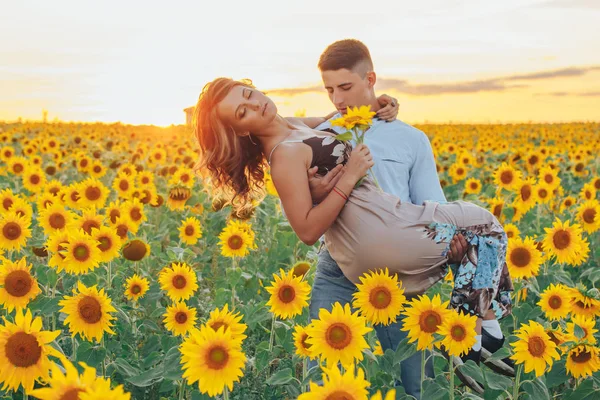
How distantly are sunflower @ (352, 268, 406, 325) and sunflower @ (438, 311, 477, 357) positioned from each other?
20 cm

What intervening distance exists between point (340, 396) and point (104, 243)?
2.81 metres

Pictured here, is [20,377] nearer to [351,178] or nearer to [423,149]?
[351,178]

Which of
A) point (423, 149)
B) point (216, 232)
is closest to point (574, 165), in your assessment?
point (216, 232)

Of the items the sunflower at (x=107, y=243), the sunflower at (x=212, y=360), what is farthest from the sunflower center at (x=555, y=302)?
the sunflower at (x=107, y=243)

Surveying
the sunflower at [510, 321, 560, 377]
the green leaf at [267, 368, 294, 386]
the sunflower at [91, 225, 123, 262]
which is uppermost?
the sunflower at [91, 225, 123, 262]

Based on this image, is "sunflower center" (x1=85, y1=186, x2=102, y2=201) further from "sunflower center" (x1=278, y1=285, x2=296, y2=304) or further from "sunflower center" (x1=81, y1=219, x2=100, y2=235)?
"sunflower center" (x1=278, y1=285, x2=296, y2=304)

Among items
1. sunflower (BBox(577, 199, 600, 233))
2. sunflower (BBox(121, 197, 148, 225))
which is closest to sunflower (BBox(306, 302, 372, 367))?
sunflower (BBox(121, 197, 148, 225))

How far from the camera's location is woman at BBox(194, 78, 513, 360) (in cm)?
275

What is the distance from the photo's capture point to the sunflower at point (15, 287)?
333cm

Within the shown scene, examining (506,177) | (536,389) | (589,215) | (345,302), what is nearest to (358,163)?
(345,302)

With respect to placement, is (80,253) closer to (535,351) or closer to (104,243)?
(104,243)

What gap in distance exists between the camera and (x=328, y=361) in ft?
7.78

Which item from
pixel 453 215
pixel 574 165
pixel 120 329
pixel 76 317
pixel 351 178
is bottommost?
pixel 574 165

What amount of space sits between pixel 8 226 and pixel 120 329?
1630mm
